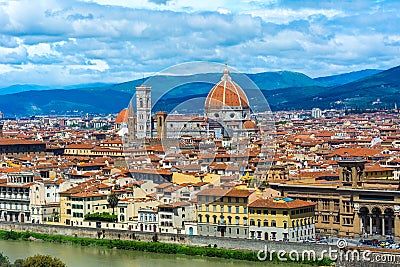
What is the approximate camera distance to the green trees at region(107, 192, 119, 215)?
54.7 ft

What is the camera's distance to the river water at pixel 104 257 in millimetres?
13992

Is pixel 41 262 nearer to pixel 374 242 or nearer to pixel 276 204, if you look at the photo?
pixel 276 204

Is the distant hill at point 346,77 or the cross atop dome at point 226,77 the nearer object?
the cross atop dome at point 226,77

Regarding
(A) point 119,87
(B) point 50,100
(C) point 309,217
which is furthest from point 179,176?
(B) point 50,100

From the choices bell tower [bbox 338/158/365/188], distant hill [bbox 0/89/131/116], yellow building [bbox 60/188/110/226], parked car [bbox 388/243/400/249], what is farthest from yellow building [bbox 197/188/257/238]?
distant hill [bbox 0/89/131/116]

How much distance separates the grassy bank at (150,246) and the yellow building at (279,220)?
0.60 meters

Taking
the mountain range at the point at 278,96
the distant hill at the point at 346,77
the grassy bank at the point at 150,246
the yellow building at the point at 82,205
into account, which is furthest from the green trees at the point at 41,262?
the distant hill at the point at 346,77

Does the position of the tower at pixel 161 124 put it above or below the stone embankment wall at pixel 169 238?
above

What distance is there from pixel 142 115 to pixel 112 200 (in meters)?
2.42

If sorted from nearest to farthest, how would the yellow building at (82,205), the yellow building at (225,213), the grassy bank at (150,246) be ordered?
1. the grassy bank at (150,246)
2. the yellow building at (225,213)
3. the yellow building at (82,205)

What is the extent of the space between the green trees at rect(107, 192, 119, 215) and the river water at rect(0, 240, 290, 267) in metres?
1.13

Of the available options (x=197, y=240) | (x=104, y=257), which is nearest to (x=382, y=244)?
(x=197, y=240)

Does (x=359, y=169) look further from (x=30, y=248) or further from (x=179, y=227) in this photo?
(x=30, y=248)

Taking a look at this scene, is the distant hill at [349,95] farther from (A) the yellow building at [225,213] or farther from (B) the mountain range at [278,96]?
(A) the yellow building at [225,213]
